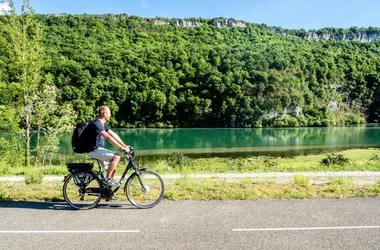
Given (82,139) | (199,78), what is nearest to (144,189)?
(82,139)

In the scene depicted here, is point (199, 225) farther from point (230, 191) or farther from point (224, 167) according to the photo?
A: point (224, 167)

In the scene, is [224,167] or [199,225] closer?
[199,225]

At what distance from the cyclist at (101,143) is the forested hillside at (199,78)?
101526 mm

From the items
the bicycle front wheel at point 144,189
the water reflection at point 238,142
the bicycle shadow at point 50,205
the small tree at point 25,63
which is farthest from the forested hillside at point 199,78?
the bicycle front wheel at point 144,189

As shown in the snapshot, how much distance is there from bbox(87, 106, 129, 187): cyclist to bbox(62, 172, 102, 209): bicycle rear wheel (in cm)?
40

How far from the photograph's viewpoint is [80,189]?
25.6 ft

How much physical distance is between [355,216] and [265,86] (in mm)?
128473

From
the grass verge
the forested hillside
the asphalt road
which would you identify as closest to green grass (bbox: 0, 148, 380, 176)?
the grass verge

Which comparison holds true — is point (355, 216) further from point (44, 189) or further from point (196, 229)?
point (44, 189)

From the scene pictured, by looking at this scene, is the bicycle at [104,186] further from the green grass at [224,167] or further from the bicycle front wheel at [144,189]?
the green grass at [224,167]

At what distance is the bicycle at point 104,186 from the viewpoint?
7676mm

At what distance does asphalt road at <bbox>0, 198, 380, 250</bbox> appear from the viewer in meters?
5.61

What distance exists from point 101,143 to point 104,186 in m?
0.98

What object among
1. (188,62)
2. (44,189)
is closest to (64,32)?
(188,62)
